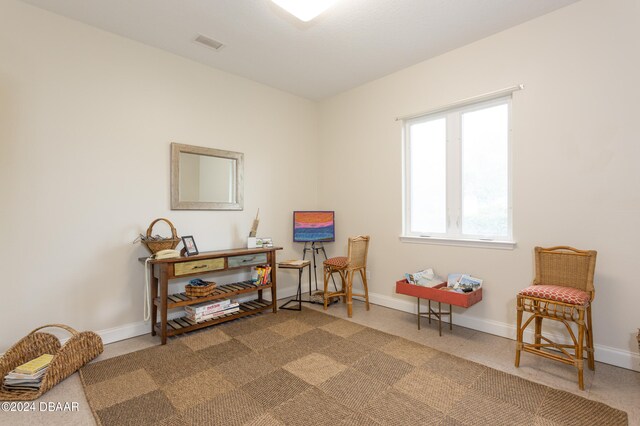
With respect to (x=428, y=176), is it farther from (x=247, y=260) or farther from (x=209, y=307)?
(x=209, y=307)

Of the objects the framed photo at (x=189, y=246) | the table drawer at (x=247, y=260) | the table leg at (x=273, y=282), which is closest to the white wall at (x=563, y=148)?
the table leg at (x=273, y=282)

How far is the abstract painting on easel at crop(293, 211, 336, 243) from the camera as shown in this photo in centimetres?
415

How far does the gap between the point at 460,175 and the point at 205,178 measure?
2.81 metres

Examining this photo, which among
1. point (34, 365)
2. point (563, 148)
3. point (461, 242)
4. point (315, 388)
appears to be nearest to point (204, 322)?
point (34, 365)

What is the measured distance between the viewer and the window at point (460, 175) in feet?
9.96

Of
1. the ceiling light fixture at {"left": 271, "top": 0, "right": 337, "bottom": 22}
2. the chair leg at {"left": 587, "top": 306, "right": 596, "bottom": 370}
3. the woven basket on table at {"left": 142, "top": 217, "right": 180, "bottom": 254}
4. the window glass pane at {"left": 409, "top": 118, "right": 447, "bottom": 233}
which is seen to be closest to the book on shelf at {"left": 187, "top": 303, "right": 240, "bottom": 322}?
the woven basket on table at {"left": 142, "top": 217, "right": 180, "bottom": 254}

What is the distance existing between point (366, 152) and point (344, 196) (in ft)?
2.27

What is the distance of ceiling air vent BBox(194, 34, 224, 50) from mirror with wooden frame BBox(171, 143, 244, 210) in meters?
1.04

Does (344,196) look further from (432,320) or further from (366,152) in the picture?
(432,320)

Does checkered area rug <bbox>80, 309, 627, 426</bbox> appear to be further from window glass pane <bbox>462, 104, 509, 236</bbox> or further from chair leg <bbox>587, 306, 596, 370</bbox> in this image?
window glass pane <bbox>462, 104, 509, 236</bbox>

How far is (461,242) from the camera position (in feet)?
10.6

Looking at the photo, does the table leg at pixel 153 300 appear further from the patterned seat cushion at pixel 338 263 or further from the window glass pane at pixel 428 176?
the window glass pane at pixel 428 176

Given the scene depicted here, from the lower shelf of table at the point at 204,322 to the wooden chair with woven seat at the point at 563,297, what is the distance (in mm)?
2535

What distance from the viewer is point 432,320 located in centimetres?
333
